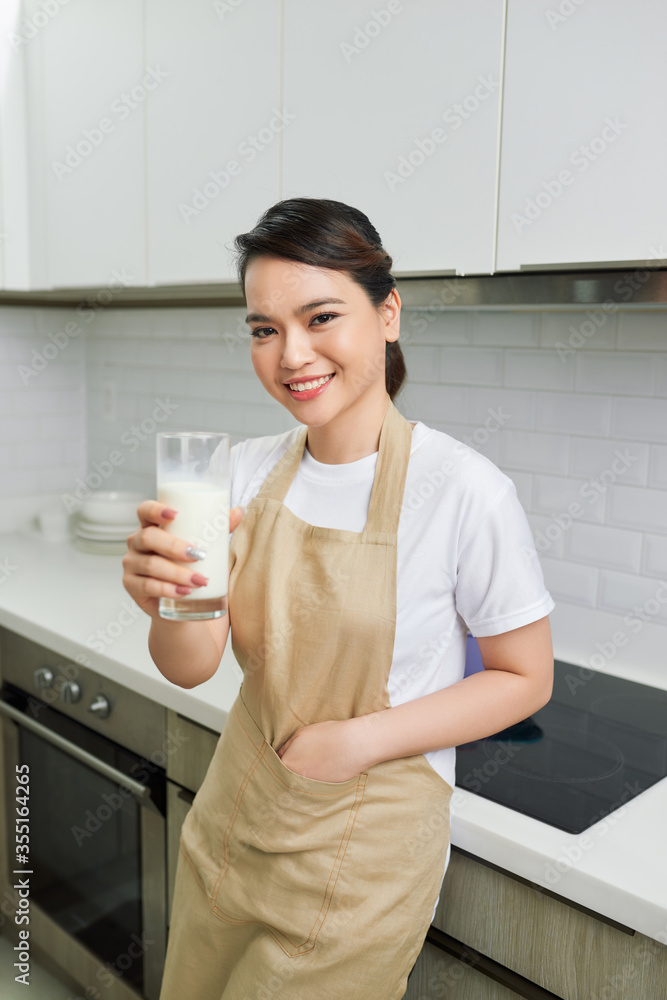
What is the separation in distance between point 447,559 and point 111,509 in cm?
165

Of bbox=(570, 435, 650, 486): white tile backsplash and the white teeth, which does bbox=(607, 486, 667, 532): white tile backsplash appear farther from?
the white teeth

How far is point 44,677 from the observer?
1.85m

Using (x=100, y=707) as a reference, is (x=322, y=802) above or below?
A: above

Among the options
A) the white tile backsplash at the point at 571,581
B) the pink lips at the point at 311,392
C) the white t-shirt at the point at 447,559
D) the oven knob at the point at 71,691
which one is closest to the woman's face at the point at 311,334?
the pink lips at the point at 311,392

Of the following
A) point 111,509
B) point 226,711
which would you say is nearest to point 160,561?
point 226,711

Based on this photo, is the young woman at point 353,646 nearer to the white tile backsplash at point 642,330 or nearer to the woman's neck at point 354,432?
the woman's neck at point 354,432

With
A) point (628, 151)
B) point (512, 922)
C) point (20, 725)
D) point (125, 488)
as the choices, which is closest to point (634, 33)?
point (628, 151)

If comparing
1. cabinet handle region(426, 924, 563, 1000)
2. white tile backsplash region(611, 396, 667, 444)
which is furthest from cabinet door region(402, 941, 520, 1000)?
white tile backsplash region(611, 396, 667, 444)

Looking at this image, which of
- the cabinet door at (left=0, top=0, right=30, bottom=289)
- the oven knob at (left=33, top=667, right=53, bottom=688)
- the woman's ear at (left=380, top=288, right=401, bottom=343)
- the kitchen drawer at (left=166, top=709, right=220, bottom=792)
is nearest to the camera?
the woman's ear at (left=380, top=288, right=401, bottom=343)

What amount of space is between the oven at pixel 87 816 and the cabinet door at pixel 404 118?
0.95 metres

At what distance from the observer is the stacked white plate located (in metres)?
2.44

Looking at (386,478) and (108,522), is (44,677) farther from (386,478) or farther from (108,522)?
(386,478)

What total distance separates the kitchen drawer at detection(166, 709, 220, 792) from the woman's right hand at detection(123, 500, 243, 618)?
2.07ft

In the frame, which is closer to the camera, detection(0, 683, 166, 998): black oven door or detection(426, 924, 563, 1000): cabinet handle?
detection(426, 924, 563, 1000): cabinet handle
